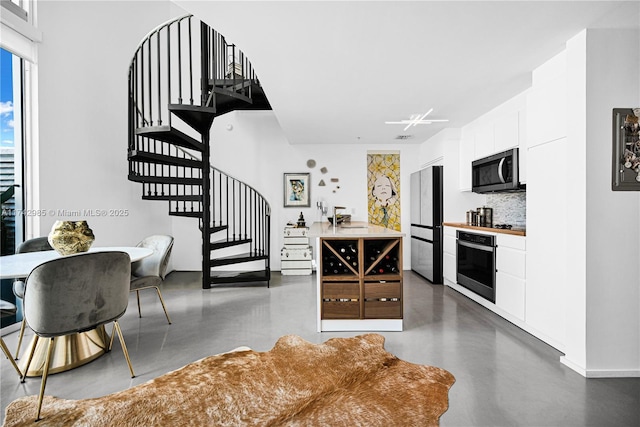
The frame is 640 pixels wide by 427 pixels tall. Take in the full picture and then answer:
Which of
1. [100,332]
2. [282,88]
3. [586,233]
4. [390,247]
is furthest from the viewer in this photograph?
[282,88]

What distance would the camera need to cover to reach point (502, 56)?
2.54m

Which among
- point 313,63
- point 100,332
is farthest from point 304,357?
point 313,63

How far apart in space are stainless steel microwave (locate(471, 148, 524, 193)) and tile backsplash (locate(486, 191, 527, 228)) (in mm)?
381

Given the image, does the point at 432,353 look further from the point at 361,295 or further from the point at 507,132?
the point at 507,132

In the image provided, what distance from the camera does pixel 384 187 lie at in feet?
19.9

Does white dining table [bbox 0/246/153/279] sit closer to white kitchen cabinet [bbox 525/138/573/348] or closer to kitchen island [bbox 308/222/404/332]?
kitchen island [bbox 308/222/404/332]

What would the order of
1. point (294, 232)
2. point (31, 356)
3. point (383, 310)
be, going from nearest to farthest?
point (31, 356) < point (383, 310) < point (294, 232)

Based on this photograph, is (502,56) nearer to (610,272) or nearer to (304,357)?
(610,272)

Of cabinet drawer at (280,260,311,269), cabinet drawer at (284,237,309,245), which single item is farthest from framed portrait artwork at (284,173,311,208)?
cabinet drawer at (280,260,311,269)

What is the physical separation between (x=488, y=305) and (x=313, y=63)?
315cm

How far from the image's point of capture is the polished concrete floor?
1850 millimetres

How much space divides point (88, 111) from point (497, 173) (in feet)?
15.8

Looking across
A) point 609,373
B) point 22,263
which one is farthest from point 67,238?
point 609,373

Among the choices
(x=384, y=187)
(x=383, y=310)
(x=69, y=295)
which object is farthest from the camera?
(x=384, y=187)
